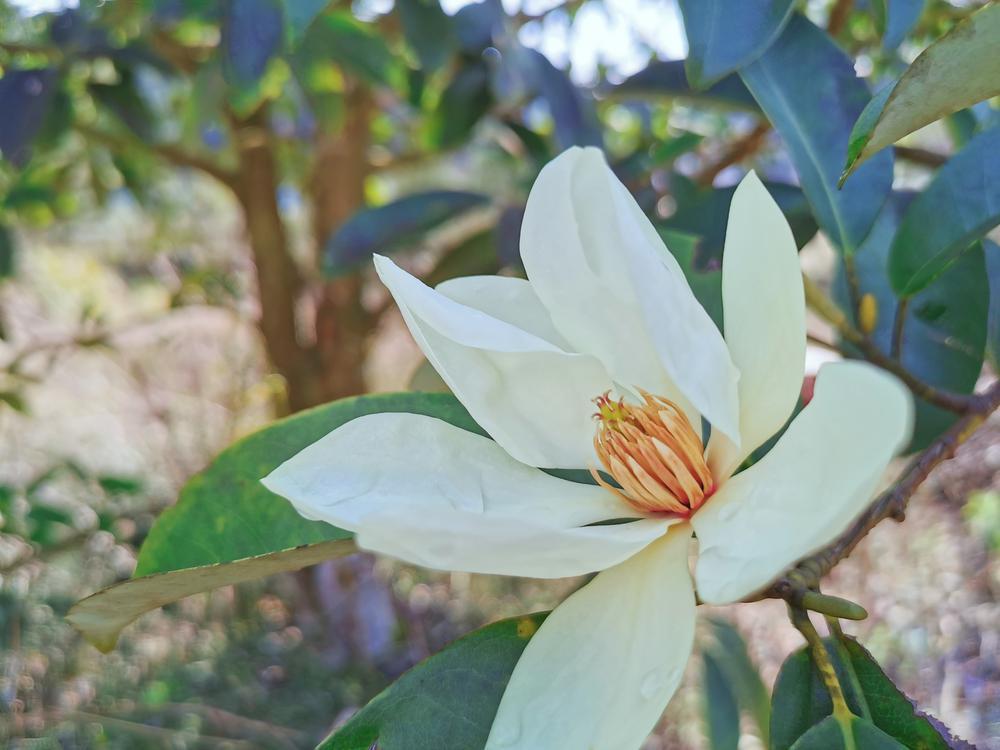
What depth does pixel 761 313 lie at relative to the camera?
1.41 feet

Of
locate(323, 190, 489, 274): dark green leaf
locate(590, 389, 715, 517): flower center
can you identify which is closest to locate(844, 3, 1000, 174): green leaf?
locate(590, 389, 715, 517): flower center

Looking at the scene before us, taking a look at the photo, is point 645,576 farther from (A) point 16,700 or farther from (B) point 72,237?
(B) point 72,237

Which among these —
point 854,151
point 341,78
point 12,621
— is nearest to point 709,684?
point 854,151

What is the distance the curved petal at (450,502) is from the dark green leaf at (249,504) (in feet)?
0.15

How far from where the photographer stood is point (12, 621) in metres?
1.49

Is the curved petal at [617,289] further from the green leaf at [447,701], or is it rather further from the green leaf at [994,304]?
the green leaf at [994,304]

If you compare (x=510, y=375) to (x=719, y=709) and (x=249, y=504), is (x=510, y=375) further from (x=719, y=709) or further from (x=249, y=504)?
(x=719, y=709)

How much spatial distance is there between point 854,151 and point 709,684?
96 cm

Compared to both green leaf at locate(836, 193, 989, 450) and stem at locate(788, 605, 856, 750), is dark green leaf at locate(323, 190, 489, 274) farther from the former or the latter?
stem at locate(788, 605, 856, 750)

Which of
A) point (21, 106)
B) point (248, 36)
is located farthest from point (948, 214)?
point (21, 106)

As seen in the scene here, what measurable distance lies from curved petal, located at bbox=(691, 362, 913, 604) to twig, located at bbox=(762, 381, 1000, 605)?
51 mm

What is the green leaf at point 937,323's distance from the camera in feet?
2.14

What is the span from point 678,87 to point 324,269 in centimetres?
51

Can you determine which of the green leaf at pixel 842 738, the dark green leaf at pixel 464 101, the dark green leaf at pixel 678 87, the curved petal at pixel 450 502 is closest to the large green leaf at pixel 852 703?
the green leaf at pixel 842 738
